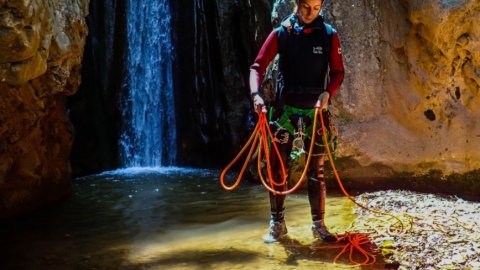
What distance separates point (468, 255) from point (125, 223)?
324 centimetres

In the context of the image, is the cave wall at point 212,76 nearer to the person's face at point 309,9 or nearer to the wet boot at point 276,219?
the person's face at point 309,9

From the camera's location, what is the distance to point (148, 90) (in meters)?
12.7

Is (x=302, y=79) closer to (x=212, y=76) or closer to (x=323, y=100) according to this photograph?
(x=323, y=100)

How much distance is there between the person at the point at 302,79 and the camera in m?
3.45

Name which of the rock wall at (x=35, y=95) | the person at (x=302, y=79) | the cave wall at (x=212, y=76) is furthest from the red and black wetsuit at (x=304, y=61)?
the cave wall at (x=212, y=76)

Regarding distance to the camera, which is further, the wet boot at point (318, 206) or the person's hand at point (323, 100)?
the wet boot at point (318, 206)

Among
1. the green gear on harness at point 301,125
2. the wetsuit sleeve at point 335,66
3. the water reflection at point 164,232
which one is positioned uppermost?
the wetsuit sleeve at point 335,66

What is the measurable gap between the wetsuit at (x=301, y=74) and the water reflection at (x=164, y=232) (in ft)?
1.81

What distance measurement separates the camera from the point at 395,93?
5820mm

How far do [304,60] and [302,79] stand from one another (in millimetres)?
148

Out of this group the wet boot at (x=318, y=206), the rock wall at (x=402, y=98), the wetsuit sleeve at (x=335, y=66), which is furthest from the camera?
the rock wall at (x=402, y=98)

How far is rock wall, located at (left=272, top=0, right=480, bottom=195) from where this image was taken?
5441 millimetres

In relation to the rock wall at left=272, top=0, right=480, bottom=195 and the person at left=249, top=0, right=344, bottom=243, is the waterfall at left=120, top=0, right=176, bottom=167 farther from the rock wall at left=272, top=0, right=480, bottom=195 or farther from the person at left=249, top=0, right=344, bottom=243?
the person at left=249, top=0, right=344, bottom=243

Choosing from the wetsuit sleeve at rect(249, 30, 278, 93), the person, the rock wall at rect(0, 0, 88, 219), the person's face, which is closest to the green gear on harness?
the person
